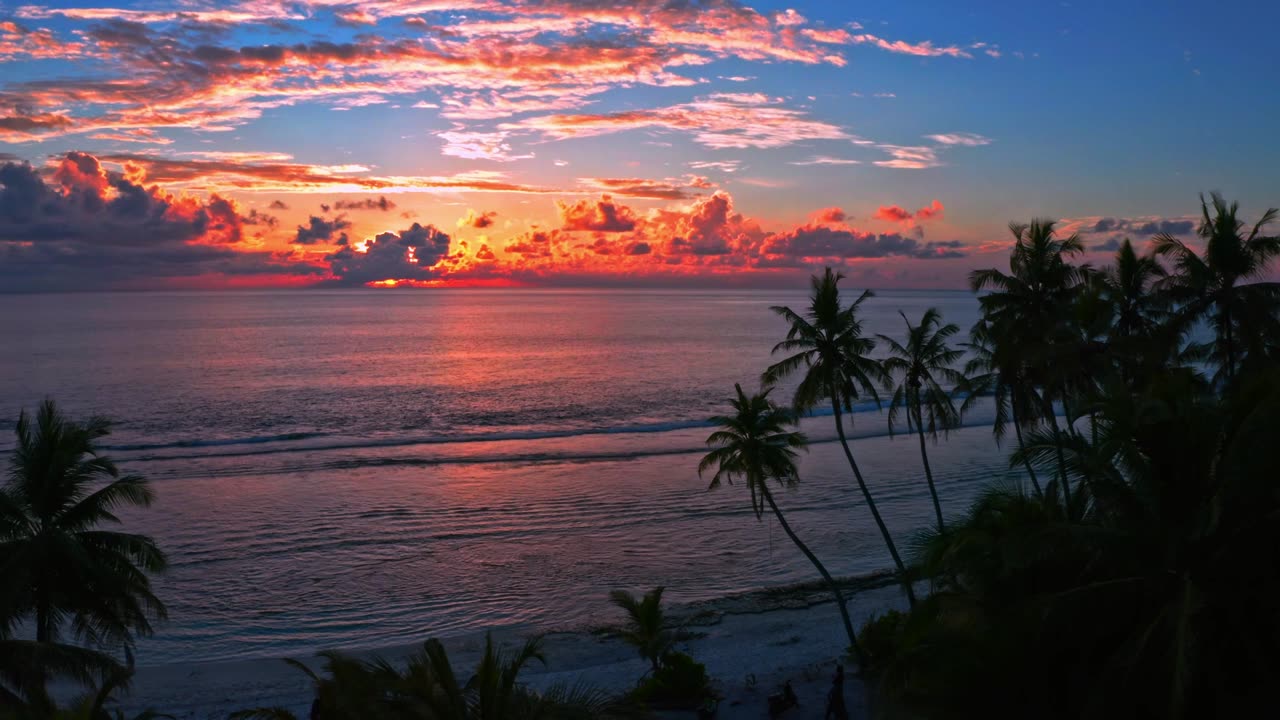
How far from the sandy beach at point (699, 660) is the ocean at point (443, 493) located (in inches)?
40.3

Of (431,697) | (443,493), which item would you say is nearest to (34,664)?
(431,697)

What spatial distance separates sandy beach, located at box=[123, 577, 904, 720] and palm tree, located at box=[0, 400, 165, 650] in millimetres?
5740

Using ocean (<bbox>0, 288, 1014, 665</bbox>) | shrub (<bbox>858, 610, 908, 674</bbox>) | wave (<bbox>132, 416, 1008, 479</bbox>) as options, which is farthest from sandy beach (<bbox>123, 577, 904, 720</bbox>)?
wave (<bbox>132, 416, 1008, 479</bbox>)

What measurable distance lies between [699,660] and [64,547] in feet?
43.5

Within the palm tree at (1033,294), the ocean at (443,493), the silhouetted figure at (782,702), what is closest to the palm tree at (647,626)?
the silhouetted figure at (782,702)

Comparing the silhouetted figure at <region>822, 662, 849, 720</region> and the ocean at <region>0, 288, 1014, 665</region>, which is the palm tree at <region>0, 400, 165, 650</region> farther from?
the silhouetted figure at <region>822, 662, 849, 720</region>

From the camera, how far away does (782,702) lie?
1616 cm

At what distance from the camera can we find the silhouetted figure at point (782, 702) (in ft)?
52.6

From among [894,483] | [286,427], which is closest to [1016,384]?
[894,483]

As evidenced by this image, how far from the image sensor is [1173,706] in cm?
636

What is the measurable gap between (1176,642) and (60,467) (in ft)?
47.9

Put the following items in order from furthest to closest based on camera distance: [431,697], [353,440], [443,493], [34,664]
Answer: [353,440]
[443,493]
[34,664]
[431,697]

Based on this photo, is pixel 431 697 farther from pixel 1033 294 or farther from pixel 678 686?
pixel 1033 294

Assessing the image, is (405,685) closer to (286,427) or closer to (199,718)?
(199,718)
